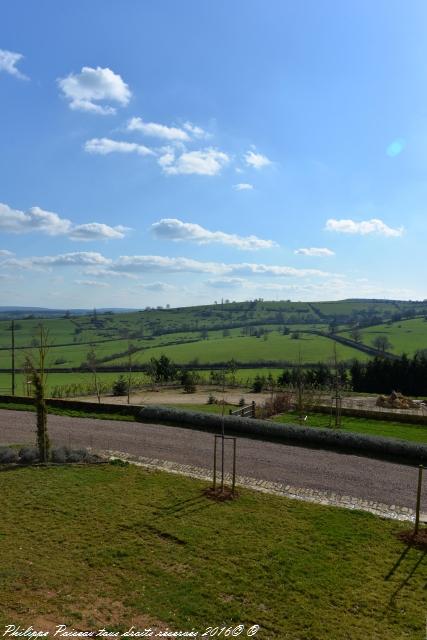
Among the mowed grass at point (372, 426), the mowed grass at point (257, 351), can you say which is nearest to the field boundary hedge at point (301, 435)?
the mowed grass at point (372, 426)

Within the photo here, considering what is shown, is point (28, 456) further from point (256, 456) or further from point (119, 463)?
point (256, 456)

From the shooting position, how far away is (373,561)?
9492mm

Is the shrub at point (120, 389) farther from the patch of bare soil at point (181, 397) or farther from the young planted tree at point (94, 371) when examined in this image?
the young planted tree at point (94, 371)

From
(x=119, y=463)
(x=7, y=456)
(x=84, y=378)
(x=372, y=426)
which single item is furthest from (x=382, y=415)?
(x=84, y=378)

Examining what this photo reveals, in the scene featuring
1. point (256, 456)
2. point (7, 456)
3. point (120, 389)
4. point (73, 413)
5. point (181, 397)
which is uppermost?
point (7, 456)

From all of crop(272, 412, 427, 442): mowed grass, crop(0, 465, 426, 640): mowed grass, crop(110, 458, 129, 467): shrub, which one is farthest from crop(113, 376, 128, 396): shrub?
crop(0, 465, 426, 640): mowed grass

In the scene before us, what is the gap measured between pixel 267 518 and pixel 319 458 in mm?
6740

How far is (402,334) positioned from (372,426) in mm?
80482

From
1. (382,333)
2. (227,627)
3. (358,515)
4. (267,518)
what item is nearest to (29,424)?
(267,518)

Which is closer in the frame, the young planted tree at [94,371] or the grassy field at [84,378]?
the young planted tree at [94,371]

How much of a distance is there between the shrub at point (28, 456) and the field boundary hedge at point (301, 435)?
7912 mm

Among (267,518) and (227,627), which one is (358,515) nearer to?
(267,518)

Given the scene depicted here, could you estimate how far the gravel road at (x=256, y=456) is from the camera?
14.8 metres

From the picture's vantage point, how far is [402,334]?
3885 inches
